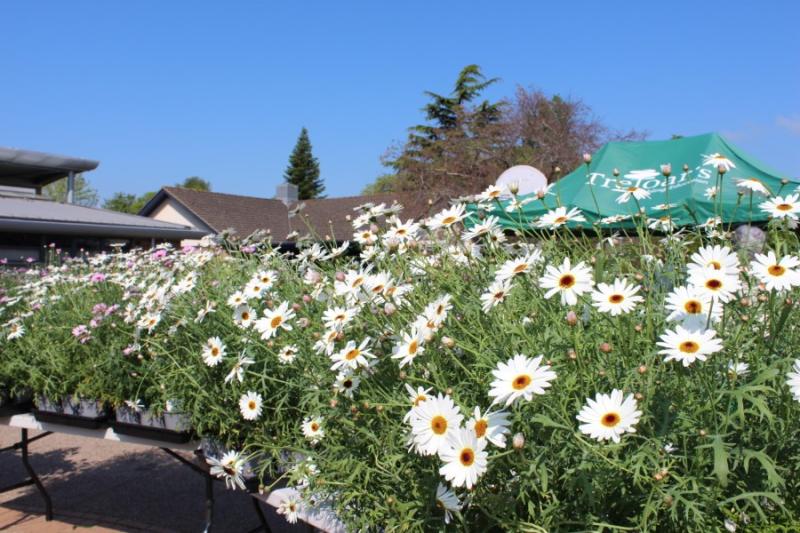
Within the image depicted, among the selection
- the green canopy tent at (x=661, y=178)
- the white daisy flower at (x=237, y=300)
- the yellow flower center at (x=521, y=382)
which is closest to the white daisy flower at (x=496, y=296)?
the yellow flower center at (x=521, y=382)

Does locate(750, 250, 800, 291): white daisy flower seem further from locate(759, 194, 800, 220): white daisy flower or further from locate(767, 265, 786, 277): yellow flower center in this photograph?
locate(759, 194, 800, 220): white daisy flower

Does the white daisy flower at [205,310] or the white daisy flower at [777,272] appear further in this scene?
the white daisy flower at [205,310]

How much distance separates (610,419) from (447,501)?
37 cm

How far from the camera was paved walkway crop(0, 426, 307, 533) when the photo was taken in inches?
158

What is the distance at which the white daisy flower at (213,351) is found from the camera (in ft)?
7.16

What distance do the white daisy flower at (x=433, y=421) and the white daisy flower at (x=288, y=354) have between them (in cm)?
80

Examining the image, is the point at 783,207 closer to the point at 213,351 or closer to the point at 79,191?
the point at 213,351

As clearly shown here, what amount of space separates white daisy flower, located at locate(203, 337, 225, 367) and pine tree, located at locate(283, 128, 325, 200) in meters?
53.2

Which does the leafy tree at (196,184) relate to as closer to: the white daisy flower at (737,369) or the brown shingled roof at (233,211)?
the brown shingled roof at (233,211)

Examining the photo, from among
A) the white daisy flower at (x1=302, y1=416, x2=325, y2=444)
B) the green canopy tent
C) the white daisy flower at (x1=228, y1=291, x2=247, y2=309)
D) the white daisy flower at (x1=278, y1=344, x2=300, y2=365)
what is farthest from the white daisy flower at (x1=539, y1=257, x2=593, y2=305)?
the green canopy tent

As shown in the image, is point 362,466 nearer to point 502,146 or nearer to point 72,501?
point 72,501

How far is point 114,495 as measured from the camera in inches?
181

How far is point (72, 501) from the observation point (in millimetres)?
4492

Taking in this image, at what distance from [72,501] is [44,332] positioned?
1749 mm
